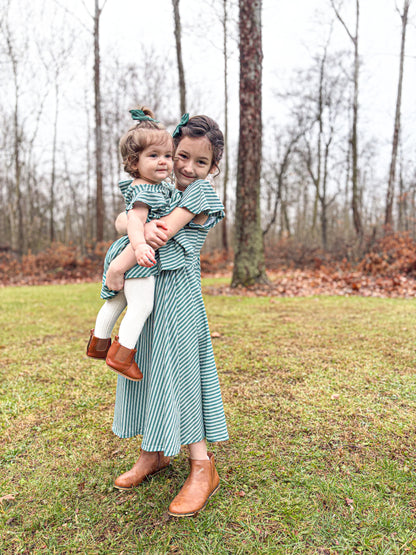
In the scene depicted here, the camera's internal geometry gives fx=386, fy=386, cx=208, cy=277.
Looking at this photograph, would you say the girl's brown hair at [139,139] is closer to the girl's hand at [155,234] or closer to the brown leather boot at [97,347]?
the girl's hand at [155,234]

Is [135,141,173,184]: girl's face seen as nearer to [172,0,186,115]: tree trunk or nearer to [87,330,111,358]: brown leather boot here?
[87,330,111,358]: brown leather boot

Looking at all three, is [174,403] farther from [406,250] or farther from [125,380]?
[406,250]

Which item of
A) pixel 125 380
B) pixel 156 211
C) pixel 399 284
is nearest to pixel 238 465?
pixel 125 380

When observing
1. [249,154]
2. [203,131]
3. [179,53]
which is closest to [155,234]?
[203,131]

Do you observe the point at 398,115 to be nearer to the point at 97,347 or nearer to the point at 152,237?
the point at 152,237

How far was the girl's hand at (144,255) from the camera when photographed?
145 cm

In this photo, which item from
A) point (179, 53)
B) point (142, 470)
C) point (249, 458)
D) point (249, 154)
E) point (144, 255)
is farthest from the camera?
point (179, 53)

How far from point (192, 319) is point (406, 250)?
9.07 metres

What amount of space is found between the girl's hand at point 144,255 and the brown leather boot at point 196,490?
3.04 feet

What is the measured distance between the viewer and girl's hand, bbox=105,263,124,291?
158 centimetres

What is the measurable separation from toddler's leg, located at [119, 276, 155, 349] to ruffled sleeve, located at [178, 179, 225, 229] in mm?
337

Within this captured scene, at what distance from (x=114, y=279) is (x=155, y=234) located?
0.86ft

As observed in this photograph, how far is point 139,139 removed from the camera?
1.57 meters

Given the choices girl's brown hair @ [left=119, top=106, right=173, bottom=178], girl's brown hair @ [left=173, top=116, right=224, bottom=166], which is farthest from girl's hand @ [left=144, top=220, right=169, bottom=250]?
girl's brown hair @ [left=173, top=116, right=224, bottom=166]
